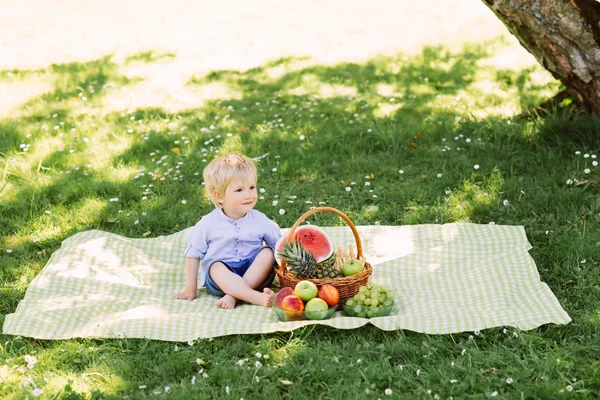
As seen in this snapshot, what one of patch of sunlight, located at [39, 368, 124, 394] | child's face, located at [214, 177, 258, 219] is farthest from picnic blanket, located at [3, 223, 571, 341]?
child's face, located at [214, 177, 258, 219]

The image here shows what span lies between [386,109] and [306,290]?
14.1 ft

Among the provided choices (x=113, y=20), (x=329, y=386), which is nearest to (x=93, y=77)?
(x=113, y=20)

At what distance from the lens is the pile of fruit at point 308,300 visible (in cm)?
419

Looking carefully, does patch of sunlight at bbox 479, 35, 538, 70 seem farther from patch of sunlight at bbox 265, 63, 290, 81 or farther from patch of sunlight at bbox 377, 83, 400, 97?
patch of sunlight at bbox 265, 63, 290, 81

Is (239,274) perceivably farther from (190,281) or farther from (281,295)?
(281,295)

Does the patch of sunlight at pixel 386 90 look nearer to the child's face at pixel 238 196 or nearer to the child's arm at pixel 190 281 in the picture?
the child's face at pixel 238 196

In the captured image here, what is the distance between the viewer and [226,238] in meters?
4.77

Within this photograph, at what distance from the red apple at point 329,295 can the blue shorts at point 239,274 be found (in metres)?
0.62

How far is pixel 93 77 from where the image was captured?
9.87m

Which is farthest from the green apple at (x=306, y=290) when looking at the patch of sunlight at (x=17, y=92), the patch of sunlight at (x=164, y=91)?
the patch of sunlight at (x=17, y=92)

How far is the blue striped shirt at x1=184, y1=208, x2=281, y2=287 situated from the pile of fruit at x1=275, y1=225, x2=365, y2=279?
245 mm

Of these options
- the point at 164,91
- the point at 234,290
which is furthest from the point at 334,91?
the point at 234,290

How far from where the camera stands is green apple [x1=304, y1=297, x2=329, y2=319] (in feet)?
13.7

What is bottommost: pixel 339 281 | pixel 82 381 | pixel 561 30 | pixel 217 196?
pixel 82 381
